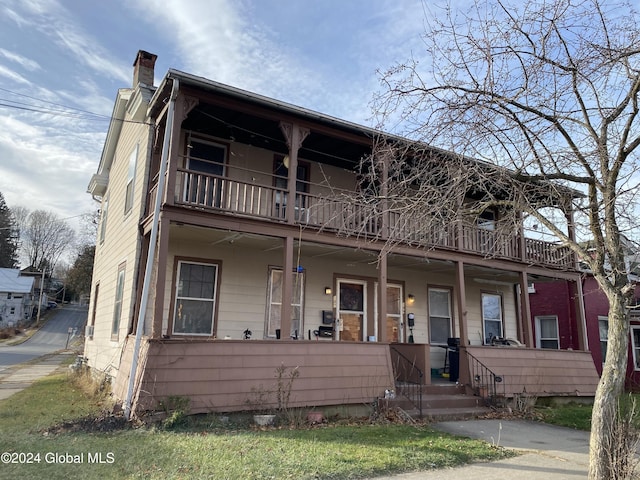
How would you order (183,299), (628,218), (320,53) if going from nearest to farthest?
(628,218)
(320,53)
(183,299)

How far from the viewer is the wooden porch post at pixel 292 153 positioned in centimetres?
921

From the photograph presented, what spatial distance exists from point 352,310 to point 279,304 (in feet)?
7.19

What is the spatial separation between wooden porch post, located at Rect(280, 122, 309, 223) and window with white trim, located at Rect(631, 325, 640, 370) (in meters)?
15.1

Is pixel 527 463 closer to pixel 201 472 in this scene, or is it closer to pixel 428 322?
pixel 201 472

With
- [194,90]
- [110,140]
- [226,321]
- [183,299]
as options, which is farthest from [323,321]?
[110,140]

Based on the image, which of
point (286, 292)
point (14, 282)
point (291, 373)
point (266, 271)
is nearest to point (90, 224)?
point (14, 282)

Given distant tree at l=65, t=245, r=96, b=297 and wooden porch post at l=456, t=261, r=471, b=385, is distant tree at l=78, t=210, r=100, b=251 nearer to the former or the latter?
distant tree at l=65, t=245, r=96, b=297

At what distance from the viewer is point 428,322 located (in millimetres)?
13258

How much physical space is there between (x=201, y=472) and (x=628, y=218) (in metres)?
5.74

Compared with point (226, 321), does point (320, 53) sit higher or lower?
higher

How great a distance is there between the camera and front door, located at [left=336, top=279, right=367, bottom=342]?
11812 millimetres

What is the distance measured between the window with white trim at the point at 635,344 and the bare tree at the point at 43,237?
7936cm

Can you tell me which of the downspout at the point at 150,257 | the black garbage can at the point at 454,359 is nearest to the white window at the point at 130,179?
the downspout at the point at 150,257

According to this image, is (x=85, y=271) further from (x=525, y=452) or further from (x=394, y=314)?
(x=525, y=452)
